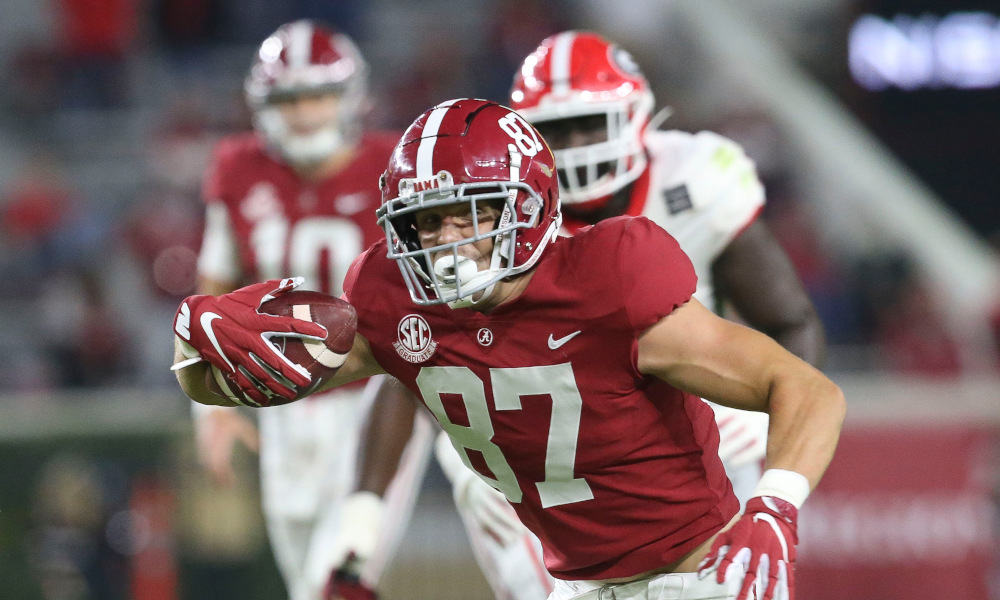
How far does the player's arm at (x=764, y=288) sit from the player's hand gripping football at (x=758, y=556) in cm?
133

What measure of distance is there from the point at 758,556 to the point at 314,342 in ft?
2.88

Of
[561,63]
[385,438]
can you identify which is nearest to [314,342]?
[385,438]

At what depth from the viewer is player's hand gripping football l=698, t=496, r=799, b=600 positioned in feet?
6.19

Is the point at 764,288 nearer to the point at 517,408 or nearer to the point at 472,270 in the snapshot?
the point at 517,408

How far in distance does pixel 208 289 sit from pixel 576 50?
5.82ft

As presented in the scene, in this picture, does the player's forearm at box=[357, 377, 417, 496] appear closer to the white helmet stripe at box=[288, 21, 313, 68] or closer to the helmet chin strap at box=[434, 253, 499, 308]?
the helmet chin strap at box=[434, 253, 499, 308]

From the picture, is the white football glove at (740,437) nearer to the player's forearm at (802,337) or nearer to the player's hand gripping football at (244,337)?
the player's forearm at (802,337)

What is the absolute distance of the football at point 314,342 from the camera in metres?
2.30

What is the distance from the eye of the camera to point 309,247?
4.35 meters

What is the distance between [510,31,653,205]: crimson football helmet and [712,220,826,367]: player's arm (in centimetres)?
33

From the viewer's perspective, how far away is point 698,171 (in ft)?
10.6

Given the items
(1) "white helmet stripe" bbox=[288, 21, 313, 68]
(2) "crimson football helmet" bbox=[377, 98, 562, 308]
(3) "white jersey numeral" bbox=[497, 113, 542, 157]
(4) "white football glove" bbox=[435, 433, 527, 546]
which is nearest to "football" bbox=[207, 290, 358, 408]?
(2) "crimson football helmet" bbox=[377, 98, 562, 308]

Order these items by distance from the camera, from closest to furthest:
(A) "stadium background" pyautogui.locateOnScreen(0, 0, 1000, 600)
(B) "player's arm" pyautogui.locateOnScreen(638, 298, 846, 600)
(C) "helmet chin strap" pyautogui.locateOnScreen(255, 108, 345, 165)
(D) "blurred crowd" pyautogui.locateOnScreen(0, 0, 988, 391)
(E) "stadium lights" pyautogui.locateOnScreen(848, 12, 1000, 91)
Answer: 1. (B) "player's arm" pyautogui.locateOnScreen(638, 298, 846, 600)
2. (C) "helmet chin strap" pyautogui.locateOnScreen(255, 108, 345, 165)
3. (A) "stadium background" pyautogui.locateOnScreen(0, 0, 1000, 600)
4. (D) "blurred crowd" pyautogui.locateOnScreen(0, 0, 988, 391)
5. (E) "stadium lights" pyautogui.locateOnScreen(848, 12, 1000, 91)

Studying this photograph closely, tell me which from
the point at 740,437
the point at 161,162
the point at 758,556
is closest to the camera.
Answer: the point at 758,556
